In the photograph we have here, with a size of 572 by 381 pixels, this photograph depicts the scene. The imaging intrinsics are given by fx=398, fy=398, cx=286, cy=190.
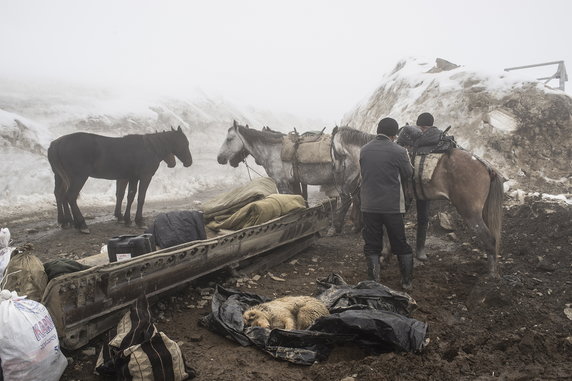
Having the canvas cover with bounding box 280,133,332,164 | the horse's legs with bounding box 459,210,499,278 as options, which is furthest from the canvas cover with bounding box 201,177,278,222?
the horse's legs with bounding box 459,210,499,278

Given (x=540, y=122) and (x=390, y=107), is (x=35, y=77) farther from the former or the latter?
(x=540, y=122)

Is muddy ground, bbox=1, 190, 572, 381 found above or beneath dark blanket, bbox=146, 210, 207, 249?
beneath

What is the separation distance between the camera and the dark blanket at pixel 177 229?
4281mm

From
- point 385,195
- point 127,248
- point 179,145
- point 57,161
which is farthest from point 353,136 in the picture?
point 57,161

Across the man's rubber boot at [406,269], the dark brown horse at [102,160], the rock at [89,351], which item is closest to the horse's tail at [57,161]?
the dark brown horse at [102,160]

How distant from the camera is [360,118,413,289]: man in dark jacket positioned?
448 centimetres

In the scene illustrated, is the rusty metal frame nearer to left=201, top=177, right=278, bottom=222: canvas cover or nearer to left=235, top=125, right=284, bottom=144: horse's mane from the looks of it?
left=201, top=177, right=278, bottom=222: canvas cover

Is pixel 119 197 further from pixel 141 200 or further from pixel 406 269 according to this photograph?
pixel 406 269

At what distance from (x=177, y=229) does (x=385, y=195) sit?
92.0 inches

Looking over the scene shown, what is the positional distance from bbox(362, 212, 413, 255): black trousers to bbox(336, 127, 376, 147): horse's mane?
2.63 meters

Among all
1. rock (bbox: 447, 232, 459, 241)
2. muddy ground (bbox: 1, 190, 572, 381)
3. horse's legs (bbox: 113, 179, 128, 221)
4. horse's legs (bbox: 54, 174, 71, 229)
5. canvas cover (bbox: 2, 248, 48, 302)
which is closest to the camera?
muddy ground (bbox: 1, 190, 572, 381)

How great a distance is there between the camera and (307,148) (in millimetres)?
7707

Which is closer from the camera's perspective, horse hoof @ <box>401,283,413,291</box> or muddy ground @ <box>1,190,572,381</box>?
muddy ground @ <box>1,190,572,381</box>

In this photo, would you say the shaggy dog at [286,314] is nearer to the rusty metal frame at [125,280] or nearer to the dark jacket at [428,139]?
the rusty metal frame at [125,280]
